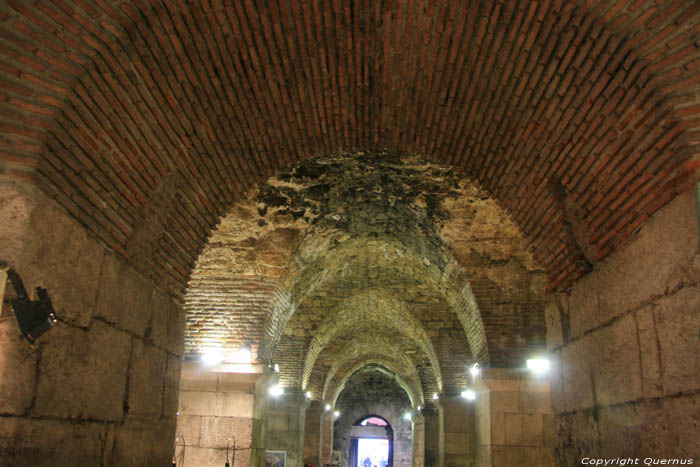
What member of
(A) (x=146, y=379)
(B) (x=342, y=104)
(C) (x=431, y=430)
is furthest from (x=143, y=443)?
(C) (x=431, y=430)

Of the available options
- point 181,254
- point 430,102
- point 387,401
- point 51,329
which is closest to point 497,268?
point 430,102

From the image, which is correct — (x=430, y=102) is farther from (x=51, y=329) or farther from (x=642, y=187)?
(x=51, y=329)

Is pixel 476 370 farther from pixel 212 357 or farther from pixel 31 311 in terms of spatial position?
pixel 31 311

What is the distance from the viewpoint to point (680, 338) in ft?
10.7

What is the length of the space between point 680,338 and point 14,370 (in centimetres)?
349

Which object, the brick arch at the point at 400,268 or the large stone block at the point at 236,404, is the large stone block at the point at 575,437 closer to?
the brick arch at the point at 400,268

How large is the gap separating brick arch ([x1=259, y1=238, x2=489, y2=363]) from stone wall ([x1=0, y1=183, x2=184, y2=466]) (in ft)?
15.5

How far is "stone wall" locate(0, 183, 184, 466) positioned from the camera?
10.1 feet

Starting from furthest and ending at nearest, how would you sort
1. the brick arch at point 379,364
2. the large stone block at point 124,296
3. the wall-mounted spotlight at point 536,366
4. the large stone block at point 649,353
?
the brick arch at point 379,364 → the wall-mounted spotlight at point 536,366 → the large stone block at point 124,296 → the large stone block at point 649,353

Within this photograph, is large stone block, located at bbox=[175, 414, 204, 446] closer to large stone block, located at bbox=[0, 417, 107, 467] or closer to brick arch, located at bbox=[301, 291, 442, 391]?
brick arch, located at bbox=[301, 291, 442, 391]

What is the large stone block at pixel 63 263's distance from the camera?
3.17 meters

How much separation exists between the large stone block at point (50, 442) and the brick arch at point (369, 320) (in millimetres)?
9648

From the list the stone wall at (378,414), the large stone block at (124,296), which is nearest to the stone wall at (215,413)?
the large stone block at (124,296)

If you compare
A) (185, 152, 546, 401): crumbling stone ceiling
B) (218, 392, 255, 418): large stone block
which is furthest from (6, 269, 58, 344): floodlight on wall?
(218, 392, 255, 418): large stone block
